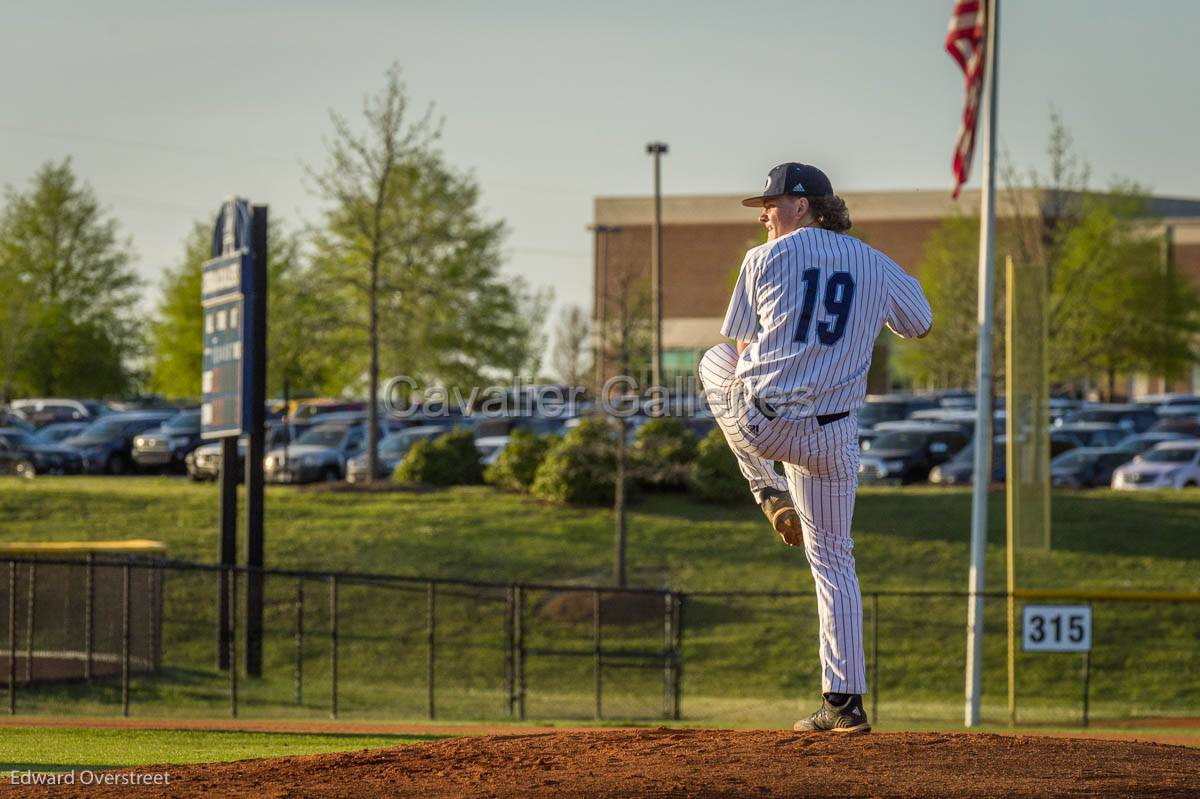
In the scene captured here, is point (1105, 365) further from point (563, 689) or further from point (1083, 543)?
point (563, 689)

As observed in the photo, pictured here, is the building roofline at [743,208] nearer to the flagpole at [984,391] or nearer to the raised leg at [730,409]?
the flagpole at [984,391]

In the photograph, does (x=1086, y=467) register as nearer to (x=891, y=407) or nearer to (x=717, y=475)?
(x=717, y=475)

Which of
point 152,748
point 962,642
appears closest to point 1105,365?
point 962,642

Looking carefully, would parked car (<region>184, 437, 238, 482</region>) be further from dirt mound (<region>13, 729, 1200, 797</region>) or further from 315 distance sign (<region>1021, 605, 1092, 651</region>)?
dirt mound (<region>13, 729, 1200, 797</region>)

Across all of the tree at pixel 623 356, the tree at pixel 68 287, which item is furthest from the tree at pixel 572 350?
the tree at pixel 68 287

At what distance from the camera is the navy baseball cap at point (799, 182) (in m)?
7.27

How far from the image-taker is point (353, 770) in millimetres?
6805

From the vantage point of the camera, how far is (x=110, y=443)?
40.5m

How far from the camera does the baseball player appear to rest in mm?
7020

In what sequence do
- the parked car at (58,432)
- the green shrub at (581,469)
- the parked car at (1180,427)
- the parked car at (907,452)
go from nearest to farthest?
the green shrub at (581,469)
the parked car at (907,452)
the parked car at (58,432)
the parked car at (1180,427)

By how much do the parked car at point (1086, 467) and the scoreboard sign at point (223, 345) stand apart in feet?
68.1

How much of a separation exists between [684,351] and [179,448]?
3992 cm

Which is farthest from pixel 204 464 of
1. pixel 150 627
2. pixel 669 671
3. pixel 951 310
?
pixel 951 310

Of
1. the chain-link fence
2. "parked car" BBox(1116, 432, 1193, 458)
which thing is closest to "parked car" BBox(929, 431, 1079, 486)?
"parked car" BBox(1116, 432, 1193, 458)
